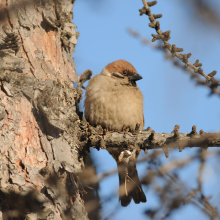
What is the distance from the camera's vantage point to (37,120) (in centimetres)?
269

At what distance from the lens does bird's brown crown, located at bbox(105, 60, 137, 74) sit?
4.43 m

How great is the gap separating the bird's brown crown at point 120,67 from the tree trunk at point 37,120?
109 cm

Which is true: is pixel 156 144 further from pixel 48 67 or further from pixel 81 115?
pixel 48 67

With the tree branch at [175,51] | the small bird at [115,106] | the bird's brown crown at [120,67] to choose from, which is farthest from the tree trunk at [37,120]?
the bird's brown crown at [120,67]

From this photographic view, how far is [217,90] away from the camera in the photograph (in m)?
1.75

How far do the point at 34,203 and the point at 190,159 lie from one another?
131cm

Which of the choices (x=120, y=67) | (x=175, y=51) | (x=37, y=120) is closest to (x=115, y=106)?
(x=120, y=67)

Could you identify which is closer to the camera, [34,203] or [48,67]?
[34,203]

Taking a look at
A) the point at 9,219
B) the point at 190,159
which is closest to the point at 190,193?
the point at 190,159

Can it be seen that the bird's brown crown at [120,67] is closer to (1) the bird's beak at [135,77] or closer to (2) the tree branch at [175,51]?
(1) the bird's beak at [135,77]

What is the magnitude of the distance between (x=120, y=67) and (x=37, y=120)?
206 cm

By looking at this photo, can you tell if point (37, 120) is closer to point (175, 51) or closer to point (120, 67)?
→ point (175, 51)

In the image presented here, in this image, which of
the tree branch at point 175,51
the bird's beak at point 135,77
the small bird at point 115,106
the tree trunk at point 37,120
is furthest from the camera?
the bird's beak at point 135,77

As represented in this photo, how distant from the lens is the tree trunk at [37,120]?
229cm
